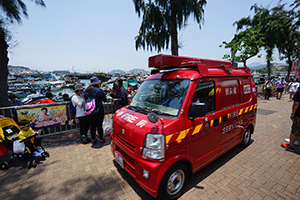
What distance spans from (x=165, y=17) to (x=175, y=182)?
34.3 feet

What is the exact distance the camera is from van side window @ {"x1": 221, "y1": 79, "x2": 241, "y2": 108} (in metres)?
3.08

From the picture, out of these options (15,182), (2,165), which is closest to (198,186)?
(15,182)

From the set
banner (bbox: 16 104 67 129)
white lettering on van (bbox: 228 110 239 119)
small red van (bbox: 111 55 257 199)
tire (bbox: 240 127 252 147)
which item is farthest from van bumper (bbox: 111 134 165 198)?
banner (bbox: 16 104 67 129)

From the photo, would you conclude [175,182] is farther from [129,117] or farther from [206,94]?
[206,94]

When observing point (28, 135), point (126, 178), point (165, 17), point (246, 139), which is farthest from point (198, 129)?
point (165, 17)

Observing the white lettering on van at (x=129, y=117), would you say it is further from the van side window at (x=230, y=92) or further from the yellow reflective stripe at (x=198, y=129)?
the van side window at (x=230, y=92)

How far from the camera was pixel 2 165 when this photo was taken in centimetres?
332

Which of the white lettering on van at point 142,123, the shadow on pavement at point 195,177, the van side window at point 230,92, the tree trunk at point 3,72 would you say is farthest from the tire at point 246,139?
the tree trunk at point 3,72

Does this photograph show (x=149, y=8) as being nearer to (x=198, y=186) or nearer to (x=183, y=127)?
(x=183, y=127)

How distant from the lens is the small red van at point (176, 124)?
6.91 feet

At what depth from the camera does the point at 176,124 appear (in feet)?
7.18

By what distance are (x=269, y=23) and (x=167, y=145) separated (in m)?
29.5

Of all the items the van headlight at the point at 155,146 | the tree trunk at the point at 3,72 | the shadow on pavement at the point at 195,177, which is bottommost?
the shadow on pavement at the point at 195,177

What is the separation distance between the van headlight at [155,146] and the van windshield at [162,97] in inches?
19.9
